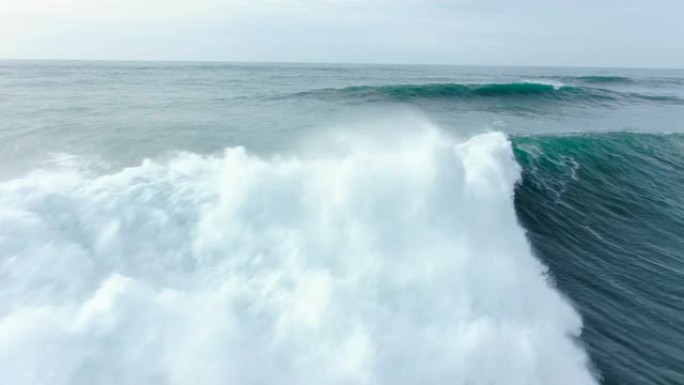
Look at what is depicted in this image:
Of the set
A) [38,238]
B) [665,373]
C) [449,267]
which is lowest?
[665,373]

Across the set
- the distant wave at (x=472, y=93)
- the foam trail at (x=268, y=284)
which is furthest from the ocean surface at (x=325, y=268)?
the distant wave at (x=472, y=93)

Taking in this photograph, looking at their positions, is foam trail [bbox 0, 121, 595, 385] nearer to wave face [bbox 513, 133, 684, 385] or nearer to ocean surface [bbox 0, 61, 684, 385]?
ocean surface [bbox 0, 61, 684, 385]

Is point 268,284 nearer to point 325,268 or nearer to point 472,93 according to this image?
point 325,268

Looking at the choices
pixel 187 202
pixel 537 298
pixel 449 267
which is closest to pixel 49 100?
pixel 187 202

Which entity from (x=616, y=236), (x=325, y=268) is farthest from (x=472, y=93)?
(x=325, y=268)

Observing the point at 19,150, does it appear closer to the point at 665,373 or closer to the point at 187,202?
the point at 187,202
